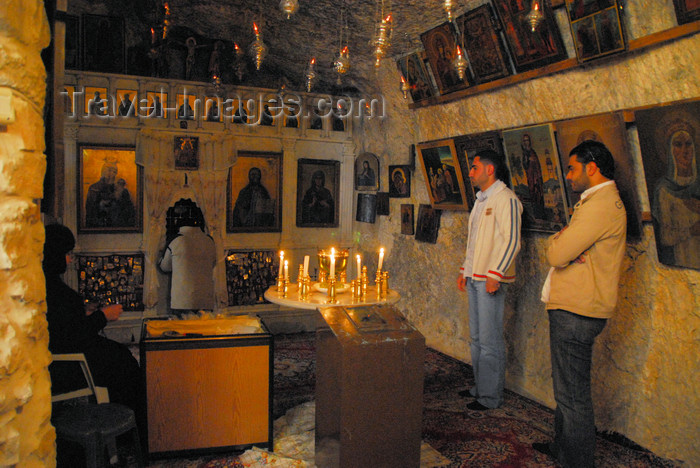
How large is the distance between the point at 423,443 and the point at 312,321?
3980 millimetres

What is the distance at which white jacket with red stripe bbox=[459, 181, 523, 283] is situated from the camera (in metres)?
4.33

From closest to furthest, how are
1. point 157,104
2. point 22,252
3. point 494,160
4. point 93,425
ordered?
point 22,252, point 93,425, point 494,160, point 157,104

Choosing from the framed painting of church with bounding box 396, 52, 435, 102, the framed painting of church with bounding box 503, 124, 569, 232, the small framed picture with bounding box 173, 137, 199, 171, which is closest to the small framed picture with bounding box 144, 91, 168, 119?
the small framed picture with bounding box 173, 137, 199, 171

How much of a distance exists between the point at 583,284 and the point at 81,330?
3.40 metres

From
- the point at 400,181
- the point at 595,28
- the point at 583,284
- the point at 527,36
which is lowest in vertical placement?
the point at 583,284

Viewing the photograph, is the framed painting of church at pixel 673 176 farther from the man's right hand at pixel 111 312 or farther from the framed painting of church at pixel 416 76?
the man's right hand at pixel 111 312

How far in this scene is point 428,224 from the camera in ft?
21.1

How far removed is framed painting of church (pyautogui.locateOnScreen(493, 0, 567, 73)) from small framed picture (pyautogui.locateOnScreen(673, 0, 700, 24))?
97 cm

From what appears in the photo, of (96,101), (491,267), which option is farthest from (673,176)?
(96,101)

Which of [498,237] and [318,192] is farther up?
[318,192]

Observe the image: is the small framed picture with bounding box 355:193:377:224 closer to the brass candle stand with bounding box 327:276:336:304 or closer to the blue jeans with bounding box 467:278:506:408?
the blue jeans with bounding box 467:278:506:408

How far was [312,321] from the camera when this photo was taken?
7.65 metres

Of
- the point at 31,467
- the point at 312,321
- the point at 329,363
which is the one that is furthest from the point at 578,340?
the point at 312,321

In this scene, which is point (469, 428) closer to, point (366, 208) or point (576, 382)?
point (576, 382)
